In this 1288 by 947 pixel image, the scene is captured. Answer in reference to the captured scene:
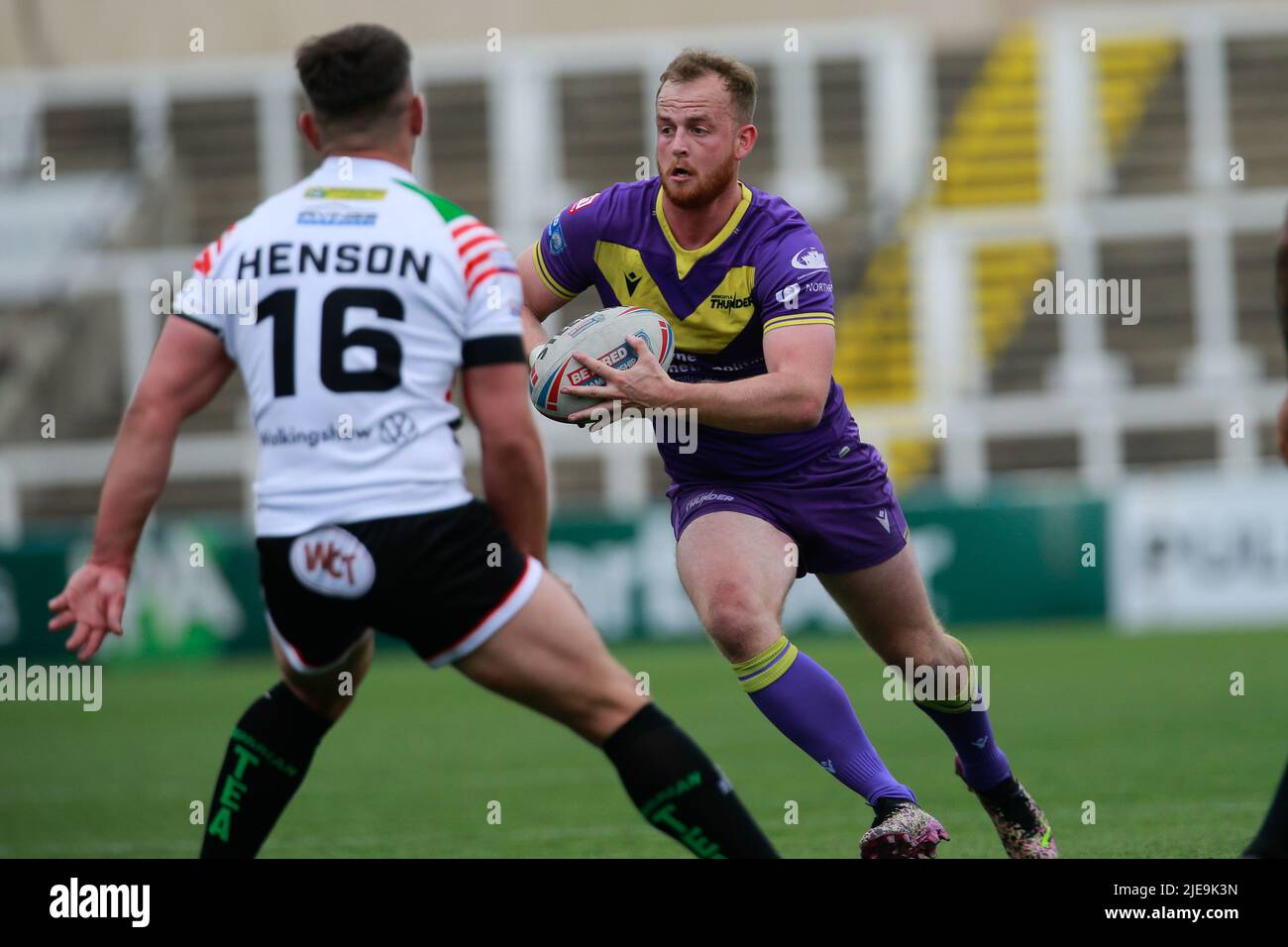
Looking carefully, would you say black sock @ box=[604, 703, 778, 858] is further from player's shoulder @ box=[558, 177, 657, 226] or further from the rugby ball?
player's shoulder @ box=[558, 177, 657, 226]

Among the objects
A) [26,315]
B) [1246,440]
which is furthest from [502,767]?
[26,315]

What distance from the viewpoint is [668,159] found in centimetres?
510

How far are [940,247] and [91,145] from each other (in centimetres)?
968

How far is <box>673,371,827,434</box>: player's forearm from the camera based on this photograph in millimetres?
4805

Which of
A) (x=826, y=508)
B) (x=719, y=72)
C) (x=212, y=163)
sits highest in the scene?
(x=212, y=163)

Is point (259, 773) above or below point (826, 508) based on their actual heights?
below

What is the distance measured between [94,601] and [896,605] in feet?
7.53

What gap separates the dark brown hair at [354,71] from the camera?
13.1ft

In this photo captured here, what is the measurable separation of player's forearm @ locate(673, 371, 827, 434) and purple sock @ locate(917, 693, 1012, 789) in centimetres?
104

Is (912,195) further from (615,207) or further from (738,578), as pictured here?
(738,578)

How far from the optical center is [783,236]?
5.16 m

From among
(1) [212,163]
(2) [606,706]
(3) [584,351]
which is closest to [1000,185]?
(1) [212,163]
